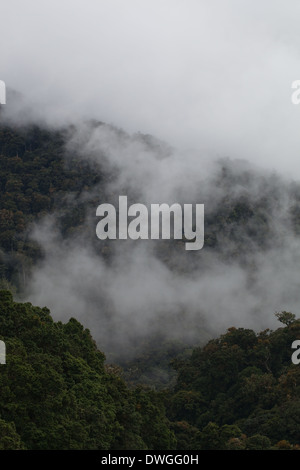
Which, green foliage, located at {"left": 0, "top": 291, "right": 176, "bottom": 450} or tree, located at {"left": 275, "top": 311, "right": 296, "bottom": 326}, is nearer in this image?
green foliage, located at {"left": 0, "top": 291, "right": 176, "bottom": 450}

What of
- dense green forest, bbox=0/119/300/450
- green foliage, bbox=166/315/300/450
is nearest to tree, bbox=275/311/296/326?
dense green forest, bbox=0/119/300/450

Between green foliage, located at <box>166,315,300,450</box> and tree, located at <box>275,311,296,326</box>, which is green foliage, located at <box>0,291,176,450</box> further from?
tree, located at <box>275,311,296,326</box>

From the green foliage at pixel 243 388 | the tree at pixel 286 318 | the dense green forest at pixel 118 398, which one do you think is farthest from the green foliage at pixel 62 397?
the tree at pixel 286 318

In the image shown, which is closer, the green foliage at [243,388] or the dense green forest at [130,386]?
the dense green forest at [130,386]

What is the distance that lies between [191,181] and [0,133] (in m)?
44.8

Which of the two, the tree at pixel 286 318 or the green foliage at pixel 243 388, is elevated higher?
the tree at pixel 286 318

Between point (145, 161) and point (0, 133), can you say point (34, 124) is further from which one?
point (145, 161)

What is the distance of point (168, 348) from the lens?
286 ft

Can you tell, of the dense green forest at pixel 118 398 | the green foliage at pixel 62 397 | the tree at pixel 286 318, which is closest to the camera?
the green foliage at pixel 62 397

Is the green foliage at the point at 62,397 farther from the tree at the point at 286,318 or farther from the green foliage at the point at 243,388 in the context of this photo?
the tree at the point at 286,318

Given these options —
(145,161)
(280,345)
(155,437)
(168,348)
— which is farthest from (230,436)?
(145,161)

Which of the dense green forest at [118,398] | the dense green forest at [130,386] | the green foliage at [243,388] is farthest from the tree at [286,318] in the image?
the dense green forest at [118,398]

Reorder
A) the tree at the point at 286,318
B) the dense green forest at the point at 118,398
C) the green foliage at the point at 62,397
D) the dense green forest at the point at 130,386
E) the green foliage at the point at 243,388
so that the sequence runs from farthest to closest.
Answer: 1. the tree at the point at 286,318
2. the green foliage at the point at 243,388
3. the dense green forest at the point at 130,386
4. the dense green forest at the point at 118,398
5. the green foliage at the point at 62,397

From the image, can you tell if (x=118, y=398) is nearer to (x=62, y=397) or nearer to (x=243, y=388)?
(x=62, y=397)
